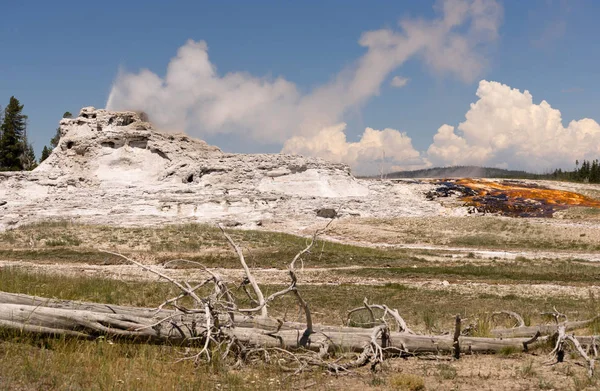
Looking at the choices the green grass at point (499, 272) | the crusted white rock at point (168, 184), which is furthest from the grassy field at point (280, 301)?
the crusted white rock at point (168, 184)

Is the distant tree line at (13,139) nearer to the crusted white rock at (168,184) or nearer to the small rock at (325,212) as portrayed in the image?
the crusted white rock at (168,184)

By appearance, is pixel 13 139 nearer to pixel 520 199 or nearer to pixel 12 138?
pixel 12 138

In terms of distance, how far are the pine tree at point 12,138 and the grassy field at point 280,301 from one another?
47.0m

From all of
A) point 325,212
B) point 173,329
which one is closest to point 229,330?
point 173,329

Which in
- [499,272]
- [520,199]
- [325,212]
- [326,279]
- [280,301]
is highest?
[520,199]

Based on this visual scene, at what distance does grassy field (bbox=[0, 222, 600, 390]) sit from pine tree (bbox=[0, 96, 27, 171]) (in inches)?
1849

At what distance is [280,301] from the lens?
594 inches

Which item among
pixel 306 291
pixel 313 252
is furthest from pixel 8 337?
pixel 313 252

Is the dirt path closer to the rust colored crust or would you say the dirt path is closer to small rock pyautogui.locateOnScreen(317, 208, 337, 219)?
small rock pyautogui.locateOnScreen(317, 208, 337, 219)

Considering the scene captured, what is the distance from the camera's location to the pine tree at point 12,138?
73.8 m

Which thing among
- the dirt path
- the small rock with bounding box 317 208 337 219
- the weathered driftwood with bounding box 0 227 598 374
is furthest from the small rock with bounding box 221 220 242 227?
the weathered driftwood with bounding box 0 227 598 374

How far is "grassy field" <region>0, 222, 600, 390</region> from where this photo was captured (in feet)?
21.6

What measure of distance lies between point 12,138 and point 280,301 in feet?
242

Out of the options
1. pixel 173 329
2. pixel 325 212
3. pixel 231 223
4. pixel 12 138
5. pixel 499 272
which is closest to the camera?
pixel 173 329
